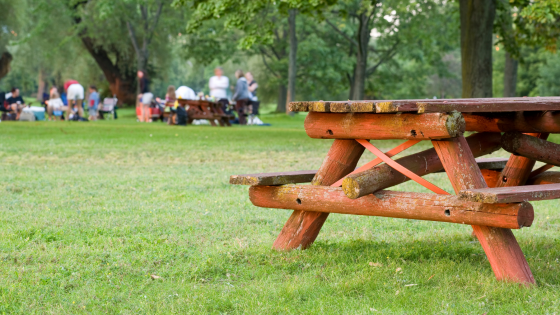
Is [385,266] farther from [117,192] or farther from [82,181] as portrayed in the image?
[82,181]

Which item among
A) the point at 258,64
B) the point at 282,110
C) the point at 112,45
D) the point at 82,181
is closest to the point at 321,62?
the point at 282,110

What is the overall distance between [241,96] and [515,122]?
19.5 metres

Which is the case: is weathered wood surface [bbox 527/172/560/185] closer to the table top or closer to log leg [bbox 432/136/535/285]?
the table top

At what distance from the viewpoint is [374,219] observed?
6.06 metres

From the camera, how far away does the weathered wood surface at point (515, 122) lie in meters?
4.38

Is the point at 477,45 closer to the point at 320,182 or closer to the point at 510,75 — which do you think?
the point at 510,75

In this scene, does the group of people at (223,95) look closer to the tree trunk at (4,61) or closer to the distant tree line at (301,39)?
the distant tree line at (301,39)

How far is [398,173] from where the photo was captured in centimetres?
421

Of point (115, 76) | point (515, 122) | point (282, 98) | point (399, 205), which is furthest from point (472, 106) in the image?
point (282, 98)

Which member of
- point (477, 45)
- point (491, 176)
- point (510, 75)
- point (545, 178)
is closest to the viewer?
point (545, 178)

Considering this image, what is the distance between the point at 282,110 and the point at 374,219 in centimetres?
3335

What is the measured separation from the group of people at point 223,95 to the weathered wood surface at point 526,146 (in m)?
18.3

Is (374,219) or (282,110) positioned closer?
(374,219)

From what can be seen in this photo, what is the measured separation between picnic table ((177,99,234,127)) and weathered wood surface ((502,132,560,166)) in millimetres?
18249
